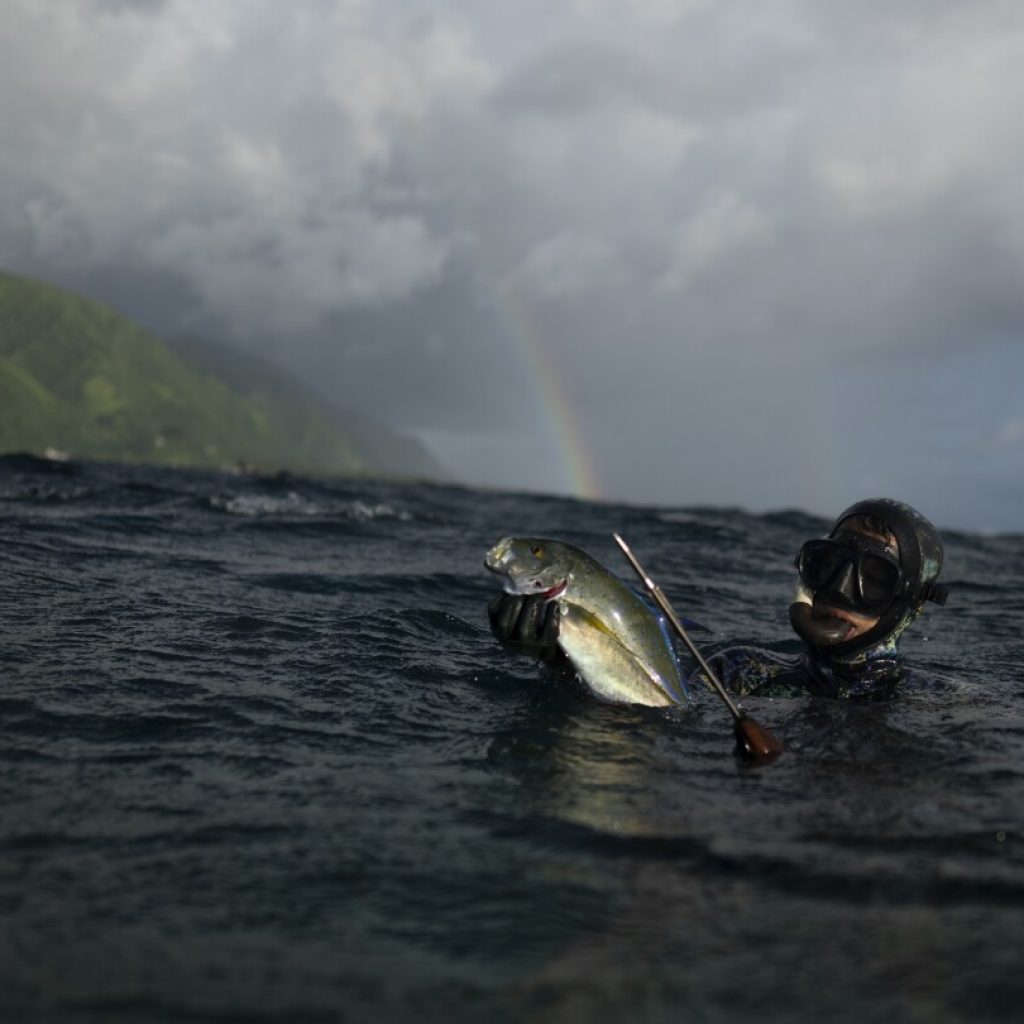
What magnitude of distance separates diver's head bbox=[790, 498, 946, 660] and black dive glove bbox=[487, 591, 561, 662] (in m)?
2.21

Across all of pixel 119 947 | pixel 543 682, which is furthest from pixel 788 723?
pixel 119 947

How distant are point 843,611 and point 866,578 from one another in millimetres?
293

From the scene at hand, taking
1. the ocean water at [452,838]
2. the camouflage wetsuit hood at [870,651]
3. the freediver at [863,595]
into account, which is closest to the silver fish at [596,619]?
the ocean water at [452,838]

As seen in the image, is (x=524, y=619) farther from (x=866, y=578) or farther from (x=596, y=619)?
(x=866, y=578)

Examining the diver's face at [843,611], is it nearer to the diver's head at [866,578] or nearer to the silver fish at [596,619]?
the diver's head at [866,578]

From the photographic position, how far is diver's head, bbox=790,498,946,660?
678 centimetres

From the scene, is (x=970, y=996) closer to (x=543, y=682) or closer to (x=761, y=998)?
(x=761, y=998)

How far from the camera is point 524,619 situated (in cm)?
573

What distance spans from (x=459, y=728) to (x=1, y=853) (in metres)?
2.74

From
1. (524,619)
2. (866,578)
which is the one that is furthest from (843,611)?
(524,619)

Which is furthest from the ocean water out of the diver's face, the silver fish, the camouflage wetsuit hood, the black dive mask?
the black dive mask

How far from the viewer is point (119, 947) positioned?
2988mm

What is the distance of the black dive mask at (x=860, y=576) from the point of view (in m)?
6.77

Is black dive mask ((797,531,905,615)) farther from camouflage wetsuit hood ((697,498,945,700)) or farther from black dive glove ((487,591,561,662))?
black dive glove ((487,591,561,662))
